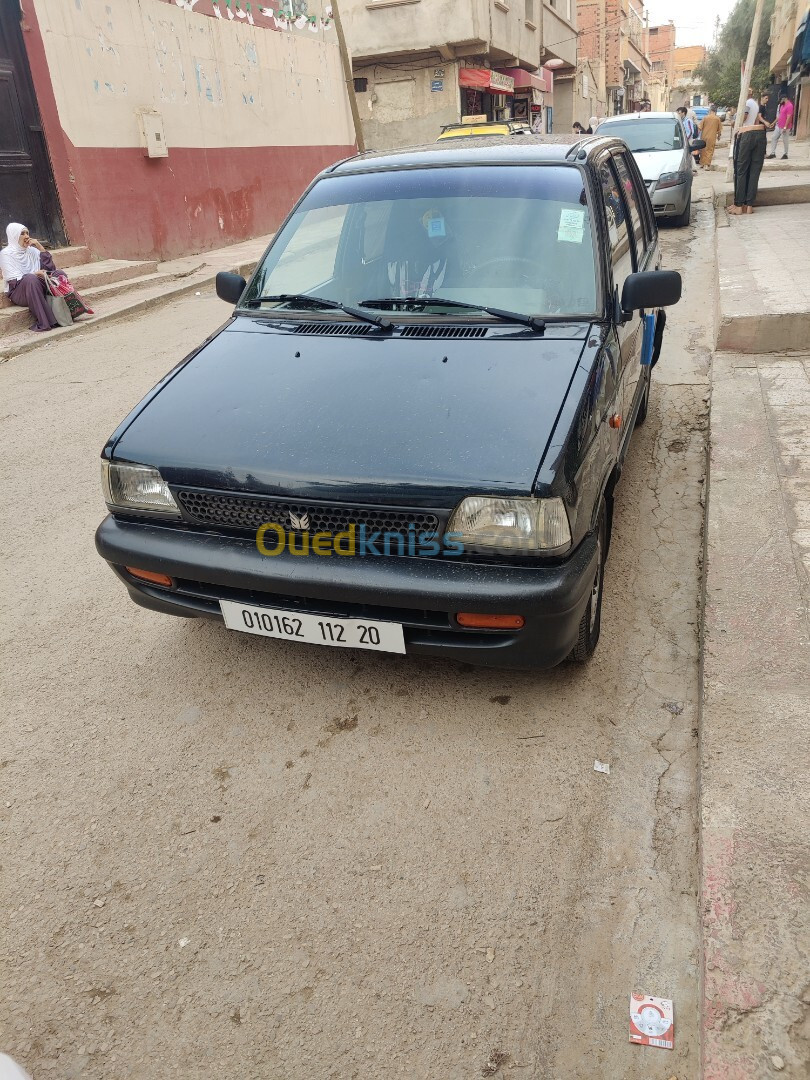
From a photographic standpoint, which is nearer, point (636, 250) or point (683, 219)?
point (636, 250)

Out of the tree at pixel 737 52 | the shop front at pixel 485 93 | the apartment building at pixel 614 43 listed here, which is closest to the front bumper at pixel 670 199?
the shop front at pixel 485 93

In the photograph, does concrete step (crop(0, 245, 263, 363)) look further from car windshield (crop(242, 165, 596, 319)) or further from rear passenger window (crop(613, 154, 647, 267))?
rear passenger window (crop(613, 154, 647, 267))

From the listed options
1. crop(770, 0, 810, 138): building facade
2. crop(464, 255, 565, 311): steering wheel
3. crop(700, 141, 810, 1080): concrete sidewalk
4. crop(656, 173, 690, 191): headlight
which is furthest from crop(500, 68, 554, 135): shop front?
crop(464, 255, 565, 311): steering wheel

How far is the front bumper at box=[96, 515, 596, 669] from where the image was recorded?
7.91 feet

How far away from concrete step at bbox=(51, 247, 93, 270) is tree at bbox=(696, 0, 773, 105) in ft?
142

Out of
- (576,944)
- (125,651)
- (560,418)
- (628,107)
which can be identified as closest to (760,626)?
(560,418)

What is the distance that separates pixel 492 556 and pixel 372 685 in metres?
0.85

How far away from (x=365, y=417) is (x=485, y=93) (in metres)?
32.1

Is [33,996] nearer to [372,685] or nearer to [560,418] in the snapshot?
[372,685]

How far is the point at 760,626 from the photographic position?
293 centimetres

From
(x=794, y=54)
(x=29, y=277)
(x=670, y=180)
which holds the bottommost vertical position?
(x=29, y=277)

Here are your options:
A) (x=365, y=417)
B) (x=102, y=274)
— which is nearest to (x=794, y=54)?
(x=102, y=274)

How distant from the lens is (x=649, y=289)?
321cm

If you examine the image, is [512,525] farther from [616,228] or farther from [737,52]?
[737,52]
